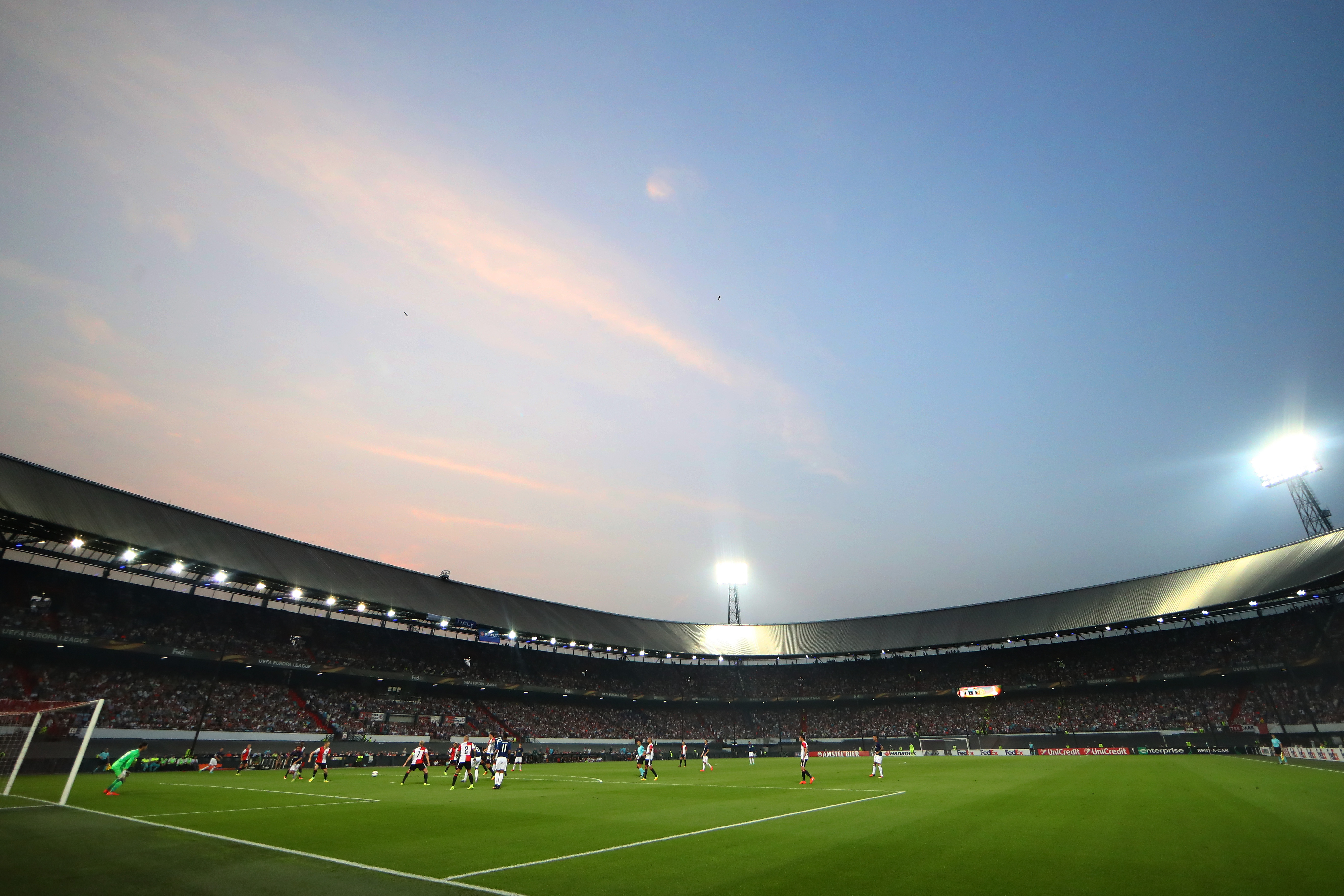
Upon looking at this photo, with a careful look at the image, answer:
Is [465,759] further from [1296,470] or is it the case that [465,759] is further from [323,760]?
[1296,470]

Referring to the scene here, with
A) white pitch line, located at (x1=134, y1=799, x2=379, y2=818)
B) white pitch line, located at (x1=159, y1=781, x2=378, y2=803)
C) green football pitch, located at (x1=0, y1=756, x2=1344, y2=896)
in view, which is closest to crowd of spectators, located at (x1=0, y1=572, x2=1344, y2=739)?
white pitch line, located at (x1=159, y1=781, x2=378, y2=803)

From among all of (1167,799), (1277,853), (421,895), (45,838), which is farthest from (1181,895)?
(45,838)

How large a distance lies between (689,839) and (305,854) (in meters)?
7.01

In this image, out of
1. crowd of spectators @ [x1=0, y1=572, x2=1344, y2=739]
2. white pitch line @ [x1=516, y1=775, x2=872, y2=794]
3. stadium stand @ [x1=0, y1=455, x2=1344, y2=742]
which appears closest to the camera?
white pitch line @ [x1=516, y1=775, x2=872, y2=794]

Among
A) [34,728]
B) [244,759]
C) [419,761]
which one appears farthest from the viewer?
[244,759]

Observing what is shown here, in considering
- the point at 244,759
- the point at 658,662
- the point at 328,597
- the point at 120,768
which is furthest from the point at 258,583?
the point at 658,662

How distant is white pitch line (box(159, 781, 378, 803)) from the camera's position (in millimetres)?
19812

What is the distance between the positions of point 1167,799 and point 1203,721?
49.4 m

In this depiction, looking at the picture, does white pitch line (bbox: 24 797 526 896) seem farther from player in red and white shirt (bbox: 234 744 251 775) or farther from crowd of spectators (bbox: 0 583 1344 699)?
crowd of spectators (bbox: 0 583 1344 699)

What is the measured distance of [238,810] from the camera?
16.6 meters

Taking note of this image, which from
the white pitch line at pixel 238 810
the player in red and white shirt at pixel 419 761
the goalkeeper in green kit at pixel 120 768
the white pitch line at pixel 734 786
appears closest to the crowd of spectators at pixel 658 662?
the player in red and white shirt at pixel 419 761

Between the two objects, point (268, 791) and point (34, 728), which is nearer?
point (34, 728)

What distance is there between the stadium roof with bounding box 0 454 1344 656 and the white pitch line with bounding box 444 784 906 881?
37477 mm

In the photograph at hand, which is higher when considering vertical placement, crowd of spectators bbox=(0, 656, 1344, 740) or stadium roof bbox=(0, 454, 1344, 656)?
stadium roof bbox=(0, 454, 1344, 656)
